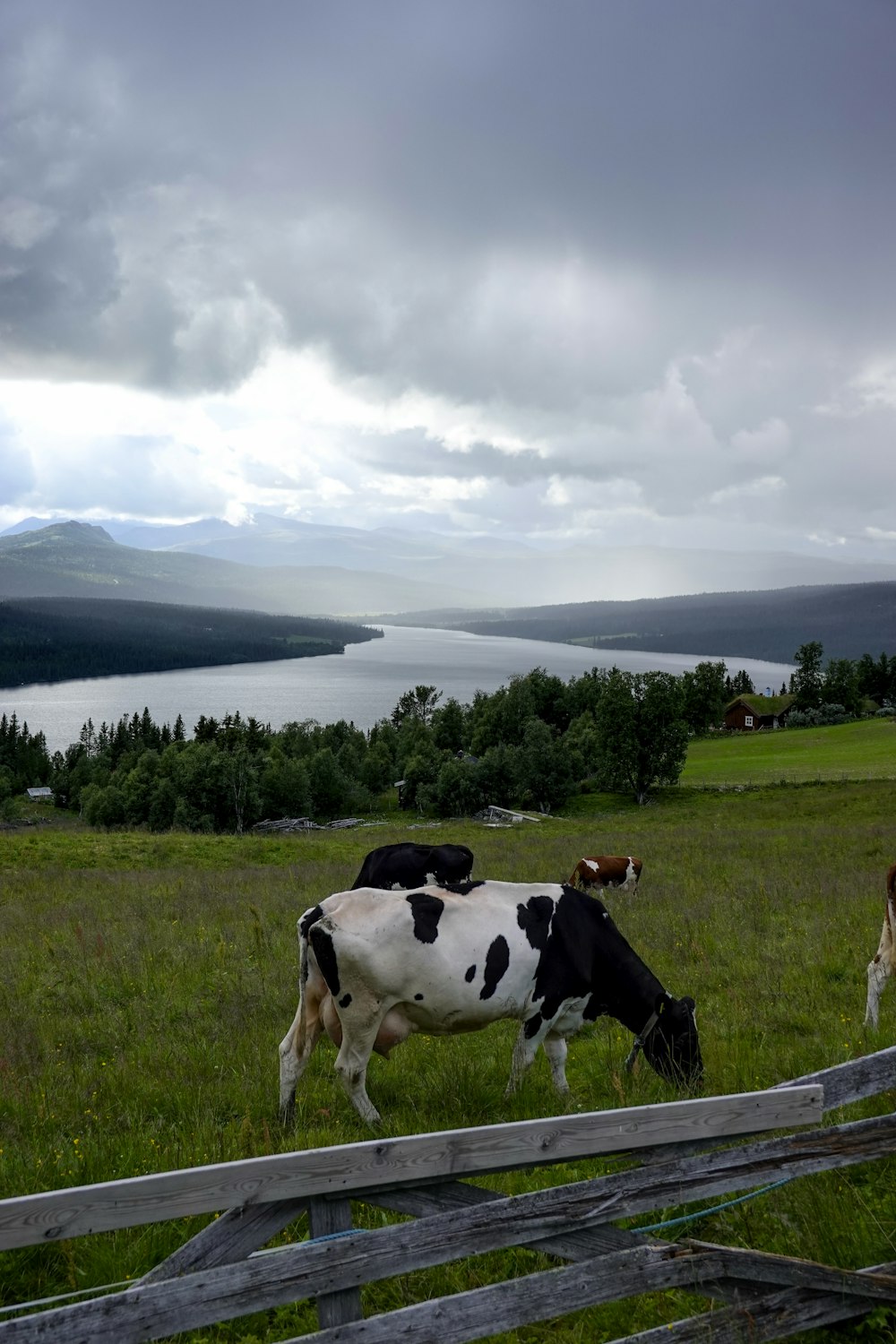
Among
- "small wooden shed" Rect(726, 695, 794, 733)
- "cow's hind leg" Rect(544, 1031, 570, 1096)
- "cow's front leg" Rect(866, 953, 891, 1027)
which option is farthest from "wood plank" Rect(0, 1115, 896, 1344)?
"small wooden shed" Rect(726, 695, 794, 733)

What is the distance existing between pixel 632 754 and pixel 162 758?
190 ft

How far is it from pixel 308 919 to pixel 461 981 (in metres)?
1.39

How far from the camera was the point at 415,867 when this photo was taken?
37.8 feet

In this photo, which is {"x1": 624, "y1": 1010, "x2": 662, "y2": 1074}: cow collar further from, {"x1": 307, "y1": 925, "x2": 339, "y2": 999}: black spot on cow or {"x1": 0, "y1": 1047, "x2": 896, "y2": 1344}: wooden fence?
{"x1": 0, "y1": 1047, "x2": 896, "y2": 1344}: wooden fence

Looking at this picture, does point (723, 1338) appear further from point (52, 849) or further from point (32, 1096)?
point (52, 849)

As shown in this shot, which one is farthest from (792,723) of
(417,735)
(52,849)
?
(52,849)

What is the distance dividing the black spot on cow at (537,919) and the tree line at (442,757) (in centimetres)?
5367

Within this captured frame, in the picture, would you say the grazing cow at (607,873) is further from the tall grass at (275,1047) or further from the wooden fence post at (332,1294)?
the wooden fence post at (332,1294)

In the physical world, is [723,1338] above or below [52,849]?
above

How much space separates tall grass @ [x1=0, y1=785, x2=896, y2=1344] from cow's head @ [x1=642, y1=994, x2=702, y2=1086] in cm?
16

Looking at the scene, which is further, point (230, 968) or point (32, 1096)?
point (230, 968)

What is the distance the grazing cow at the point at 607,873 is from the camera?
18828mm

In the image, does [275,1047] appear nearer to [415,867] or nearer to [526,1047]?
[526,1047]

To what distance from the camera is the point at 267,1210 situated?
3.05 metres
